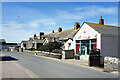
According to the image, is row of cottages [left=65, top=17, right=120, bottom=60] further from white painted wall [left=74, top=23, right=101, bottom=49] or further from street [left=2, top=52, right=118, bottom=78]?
street [left=2, top=52, right=118, bottom=78]

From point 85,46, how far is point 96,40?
2.79 m

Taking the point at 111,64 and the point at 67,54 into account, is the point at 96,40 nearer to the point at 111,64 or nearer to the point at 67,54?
the point at 67,54

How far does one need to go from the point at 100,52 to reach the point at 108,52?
1.47m

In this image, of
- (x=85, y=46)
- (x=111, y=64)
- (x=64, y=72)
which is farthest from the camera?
(x=85, y=46)

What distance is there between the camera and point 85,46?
21.7m

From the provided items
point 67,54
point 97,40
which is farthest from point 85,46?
point 67,54

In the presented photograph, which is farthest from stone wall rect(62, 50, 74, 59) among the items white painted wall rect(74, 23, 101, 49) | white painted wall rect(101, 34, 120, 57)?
white painted wall rect(101, 34, 120, 57)

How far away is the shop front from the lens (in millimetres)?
20212

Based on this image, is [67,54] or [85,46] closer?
[85,46]

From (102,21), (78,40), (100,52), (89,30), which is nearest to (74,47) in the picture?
(78,40)

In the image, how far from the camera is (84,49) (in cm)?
2188

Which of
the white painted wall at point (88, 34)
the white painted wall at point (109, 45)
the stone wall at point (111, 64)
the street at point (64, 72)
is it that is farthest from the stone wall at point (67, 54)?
the stone wall at point (111, 64)

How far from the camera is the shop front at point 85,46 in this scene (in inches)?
796

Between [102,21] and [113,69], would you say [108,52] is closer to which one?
[113,69]
